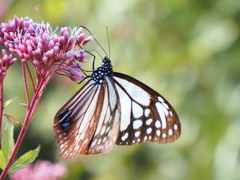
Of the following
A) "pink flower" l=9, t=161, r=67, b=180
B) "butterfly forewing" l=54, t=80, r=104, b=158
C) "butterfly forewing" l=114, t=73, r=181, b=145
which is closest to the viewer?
"butterfly forewing" l=54, t=80, r=104, b=158

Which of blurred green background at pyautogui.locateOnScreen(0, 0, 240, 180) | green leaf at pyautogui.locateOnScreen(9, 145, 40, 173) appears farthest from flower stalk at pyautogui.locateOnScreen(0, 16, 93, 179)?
blurred green background at pyautogui.locateOnScreen(0, 0, 240, 180)

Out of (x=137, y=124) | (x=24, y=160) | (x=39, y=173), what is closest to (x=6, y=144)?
(x=24, y=160)

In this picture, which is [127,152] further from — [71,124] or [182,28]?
[71,124]

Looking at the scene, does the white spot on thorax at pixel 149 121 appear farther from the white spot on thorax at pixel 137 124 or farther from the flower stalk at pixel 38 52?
the flower stalk at pixel 38 52

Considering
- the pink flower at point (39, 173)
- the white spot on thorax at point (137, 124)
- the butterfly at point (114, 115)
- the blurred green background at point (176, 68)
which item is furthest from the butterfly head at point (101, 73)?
the blurred green background at point (176, 68)

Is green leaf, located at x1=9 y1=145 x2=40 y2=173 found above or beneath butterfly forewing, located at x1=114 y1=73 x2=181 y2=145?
beneath

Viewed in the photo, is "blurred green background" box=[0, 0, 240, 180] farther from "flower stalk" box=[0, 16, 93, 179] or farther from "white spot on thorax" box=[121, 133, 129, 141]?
"flower stalk" box=[0, 16, 93, 179]

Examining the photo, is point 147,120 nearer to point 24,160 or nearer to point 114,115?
point 114,115
